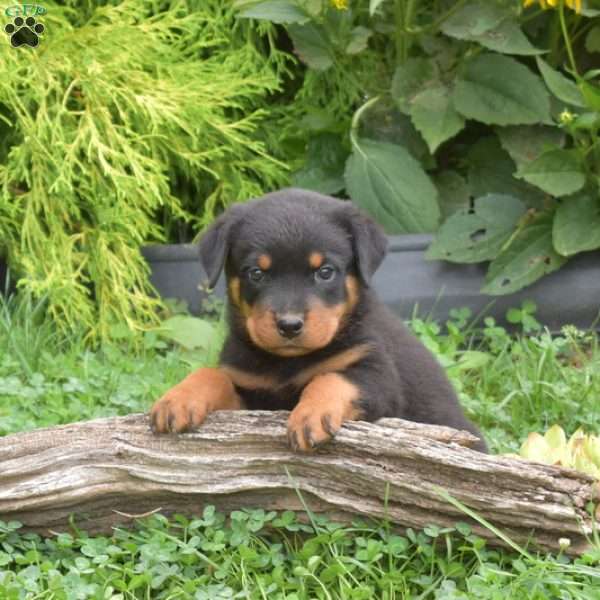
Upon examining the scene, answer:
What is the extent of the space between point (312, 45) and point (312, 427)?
10.8 feet

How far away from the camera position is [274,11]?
5.61 metres

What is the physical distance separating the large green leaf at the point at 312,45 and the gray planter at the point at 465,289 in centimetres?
101

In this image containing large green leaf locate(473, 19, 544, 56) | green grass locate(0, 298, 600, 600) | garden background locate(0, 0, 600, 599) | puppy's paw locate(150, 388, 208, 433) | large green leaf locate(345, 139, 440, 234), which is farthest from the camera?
large green leaf locate(345, 139, 440, 234)

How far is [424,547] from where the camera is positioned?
311 cm

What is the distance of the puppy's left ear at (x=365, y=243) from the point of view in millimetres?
3504

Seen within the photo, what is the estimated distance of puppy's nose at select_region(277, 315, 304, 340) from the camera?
3.24 meters

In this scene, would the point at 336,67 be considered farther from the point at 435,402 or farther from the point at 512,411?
the point at 435,402

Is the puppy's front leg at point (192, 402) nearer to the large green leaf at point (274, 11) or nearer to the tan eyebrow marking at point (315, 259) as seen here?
the tan eyebrow marking at point (315, 259)

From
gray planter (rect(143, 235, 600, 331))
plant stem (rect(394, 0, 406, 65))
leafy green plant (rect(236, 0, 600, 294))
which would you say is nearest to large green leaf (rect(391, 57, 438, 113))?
leafy green plant (rect(236, 0, 600, 294))

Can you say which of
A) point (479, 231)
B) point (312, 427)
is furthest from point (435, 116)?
point (312, 427)

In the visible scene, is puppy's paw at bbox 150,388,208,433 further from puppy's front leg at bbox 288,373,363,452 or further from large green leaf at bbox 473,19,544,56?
large green leaf at bbox 473,19,544,56

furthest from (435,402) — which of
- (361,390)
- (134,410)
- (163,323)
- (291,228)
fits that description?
→ (163,323)

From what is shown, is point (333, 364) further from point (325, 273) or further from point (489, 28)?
point (489, 28)

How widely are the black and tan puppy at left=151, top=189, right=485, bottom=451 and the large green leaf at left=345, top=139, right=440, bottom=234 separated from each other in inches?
79.7
